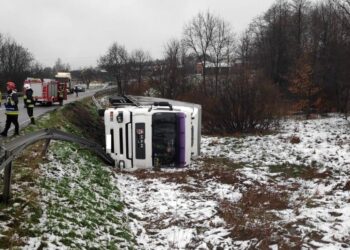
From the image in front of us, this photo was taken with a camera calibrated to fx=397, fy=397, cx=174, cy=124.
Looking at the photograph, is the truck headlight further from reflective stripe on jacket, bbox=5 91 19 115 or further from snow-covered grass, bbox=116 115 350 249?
reflective stripe on jacket, bbox=5 91 19 115

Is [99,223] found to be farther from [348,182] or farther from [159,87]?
[159,87]

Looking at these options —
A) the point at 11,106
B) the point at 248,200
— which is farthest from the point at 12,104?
the point at 248,200

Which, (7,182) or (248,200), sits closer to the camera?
(7,182)

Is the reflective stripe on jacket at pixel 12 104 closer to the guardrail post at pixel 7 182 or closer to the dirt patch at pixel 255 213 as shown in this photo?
the guardrail post at pixel 7 182

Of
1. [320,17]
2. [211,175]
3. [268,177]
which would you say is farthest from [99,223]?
[320,17]

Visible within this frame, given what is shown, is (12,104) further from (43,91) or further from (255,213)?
(43,91)

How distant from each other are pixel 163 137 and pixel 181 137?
0.69 metres

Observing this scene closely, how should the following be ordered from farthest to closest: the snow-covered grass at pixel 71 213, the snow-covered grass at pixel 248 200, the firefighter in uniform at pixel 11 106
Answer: the firefighter in uniform at pixel 11 106, the snow-covered grass at pixel 248 200, the snow-covered grass at pixel 71 213

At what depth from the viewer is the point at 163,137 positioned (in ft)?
48.1

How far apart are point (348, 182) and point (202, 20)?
56.4m

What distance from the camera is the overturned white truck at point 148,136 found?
1451 cm

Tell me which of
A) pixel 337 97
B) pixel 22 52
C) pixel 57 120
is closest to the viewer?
pixel 57 120

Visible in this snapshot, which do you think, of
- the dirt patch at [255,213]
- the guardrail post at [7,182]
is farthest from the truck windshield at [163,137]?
the guardrail post at [7,182]

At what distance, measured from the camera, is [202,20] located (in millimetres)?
64438
